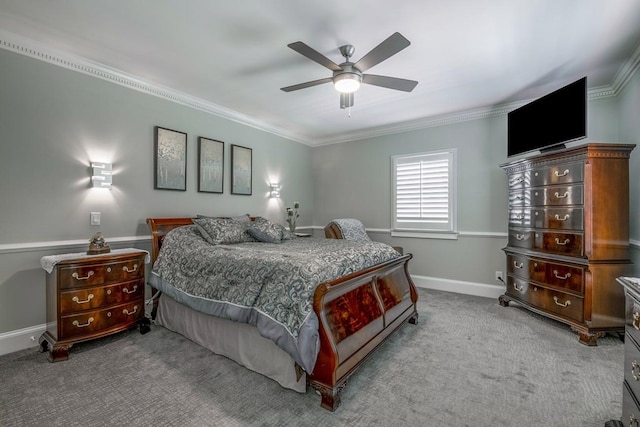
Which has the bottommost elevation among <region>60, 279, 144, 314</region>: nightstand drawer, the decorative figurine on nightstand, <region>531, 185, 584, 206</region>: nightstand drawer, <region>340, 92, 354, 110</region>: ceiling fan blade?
<region>60, 279, 144, 314</region>: nightstand drawer

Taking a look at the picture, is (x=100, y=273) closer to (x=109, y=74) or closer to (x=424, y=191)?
(x=109, y=74)

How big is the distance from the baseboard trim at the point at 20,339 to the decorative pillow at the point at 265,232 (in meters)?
2.17

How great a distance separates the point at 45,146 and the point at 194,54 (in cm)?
166

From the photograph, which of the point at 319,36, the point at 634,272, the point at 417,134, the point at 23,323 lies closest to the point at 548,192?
the point at 634,272

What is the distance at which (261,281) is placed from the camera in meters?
2.22

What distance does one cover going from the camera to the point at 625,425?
1.50 meters

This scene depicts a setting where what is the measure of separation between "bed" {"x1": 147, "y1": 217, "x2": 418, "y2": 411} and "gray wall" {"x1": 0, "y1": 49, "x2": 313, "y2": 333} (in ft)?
2.25

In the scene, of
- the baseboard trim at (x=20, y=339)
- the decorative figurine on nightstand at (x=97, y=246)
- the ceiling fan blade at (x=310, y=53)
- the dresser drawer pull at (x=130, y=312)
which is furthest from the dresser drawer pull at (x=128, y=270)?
the ceiling fan blade at (x=310, y=53)

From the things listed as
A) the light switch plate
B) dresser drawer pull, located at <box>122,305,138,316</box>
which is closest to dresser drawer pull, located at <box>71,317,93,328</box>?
dresser drawer pull, located at <box>122,305,138,316</box>

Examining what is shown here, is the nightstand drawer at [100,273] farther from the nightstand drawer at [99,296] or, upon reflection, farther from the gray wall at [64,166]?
the gray wall at [64,166]

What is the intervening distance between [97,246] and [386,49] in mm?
3123

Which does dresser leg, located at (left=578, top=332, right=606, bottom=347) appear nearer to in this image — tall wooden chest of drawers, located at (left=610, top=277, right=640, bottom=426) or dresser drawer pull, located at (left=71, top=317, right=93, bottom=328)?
tall wooden chest of drawers, located at (left=610, top=277, right=640, bottom=426)

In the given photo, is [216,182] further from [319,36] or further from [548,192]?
[548,192]

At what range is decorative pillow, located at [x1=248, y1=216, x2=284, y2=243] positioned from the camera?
365cm
